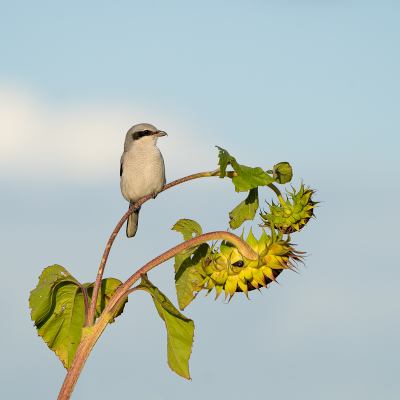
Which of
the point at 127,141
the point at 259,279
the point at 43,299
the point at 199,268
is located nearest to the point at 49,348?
the point at 43,299

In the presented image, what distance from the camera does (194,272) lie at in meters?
4.48

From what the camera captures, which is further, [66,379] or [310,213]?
[310,213]

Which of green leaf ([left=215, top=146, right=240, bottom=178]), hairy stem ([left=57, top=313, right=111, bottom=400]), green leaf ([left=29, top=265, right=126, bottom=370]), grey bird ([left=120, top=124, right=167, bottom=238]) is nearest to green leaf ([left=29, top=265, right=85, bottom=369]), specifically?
green leaf ([left=29, top=265, right=126, bottom=370])

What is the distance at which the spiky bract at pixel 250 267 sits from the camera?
3918mm

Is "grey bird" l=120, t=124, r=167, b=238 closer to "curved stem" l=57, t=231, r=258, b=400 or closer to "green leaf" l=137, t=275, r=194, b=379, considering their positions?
"green leaf" l=137, t=275, r=194, b=379

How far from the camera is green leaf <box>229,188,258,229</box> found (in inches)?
191

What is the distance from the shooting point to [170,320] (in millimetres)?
4449

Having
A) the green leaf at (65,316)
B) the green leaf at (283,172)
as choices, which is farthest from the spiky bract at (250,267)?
the green leaf at (65,316)

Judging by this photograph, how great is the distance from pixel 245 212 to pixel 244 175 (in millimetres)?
861

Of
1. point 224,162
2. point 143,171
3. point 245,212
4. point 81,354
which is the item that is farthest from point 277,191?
point 143,171

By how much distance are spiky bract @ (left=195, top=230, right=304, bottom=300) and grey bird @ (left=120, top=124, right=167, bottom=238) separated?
4.81m

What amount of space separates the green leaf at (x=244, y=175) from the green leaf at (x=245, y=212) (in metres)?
0.69

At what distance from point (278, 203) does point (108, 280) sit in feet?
7.27

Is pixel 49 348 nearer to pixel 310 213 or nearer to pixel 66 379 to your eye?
pixel 66 379
